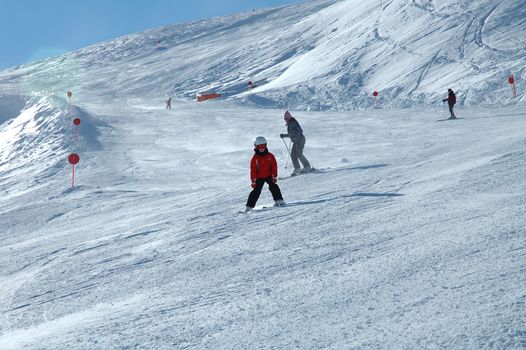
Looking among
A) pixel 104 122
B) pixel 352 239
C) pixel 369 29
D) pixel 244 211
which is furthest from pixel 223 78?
pixel 352 239

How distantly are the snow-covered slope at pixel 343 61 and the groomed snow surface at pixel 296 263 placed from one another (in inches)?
858

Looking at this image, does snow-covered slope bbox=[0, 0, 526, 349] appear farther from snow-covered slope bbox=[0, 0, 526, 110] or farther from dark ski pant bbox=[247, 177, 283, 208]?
snow-covered slope bbox=[0, 0, 526, 110]

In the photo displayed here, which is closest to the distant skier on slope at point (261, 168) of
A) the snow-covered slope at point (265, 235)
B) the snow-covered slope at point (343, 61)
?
the snow-covered slope at point (265, 235)

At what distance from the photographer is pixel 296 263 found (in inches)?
239

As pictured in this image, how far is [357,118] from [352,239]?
22.7 m

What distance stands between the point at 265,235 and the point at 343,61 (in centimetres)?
3938

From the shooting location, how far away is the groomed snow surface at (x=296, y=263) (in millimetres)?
4344

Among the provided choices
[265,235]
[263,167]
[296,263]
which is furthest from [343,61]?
[296,263]

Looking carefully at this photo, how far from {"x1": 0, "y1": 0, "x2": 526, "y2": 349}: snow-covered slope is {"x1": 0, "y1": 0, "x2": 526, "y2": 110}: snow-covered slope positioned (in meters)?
4.50

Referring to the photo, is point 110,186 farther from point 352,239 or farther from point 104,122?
point 104,122

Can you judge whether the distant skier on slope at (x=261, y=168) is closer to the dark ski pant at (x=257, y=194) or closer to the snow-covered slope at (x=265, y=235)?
the dark ski pant at (x=257, y=194)

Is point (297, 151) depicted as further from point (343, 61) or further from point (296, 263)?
point (343, 61)

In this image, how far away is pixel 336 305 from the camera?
472 centimetres

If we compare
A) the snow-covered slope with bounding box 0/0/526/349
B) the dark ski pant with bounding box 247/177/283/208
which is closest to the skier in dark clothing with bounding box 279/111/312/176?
the snow-covered slope with bounding box 0/0/526/349
